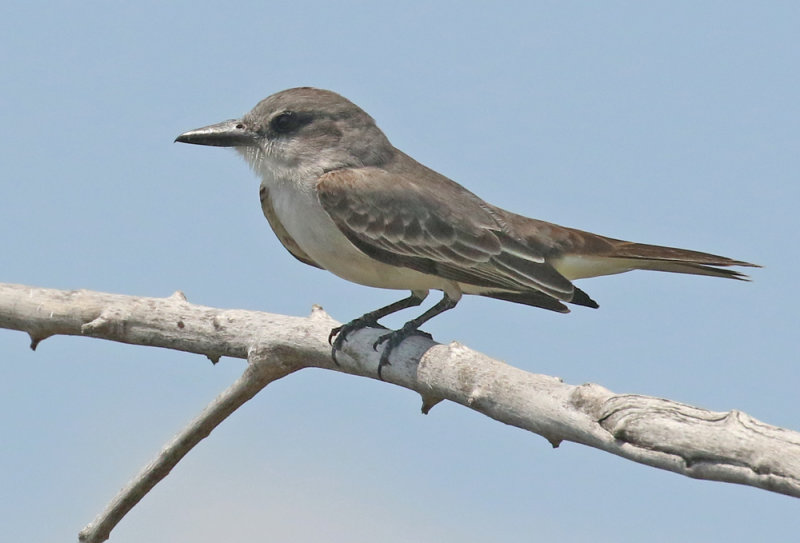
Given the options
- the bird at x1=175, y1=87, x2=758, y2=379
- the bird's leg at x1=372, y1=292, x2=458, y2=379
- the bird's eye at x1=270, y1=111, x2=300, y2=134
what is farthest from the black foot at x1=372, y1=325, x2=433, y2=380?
the bird's eye at x1=270, y1=111, x2=300, y2=134

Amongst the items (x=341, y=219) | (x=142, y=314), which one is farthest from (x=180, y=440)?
(x=341, y=219)

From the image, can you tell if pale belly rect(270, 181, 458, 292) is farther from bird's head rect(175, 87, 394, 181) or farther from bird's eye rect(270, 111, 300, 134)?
bird's eye rect(270, 111, 300, 134)

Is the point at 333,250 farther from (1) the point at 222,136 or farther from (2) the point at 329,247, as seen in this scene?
(1) the point at 222,136

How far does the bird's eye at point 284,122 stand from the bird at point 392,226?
0.01 meters

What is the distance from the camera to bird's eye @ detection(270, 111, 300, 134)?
34.7 feet

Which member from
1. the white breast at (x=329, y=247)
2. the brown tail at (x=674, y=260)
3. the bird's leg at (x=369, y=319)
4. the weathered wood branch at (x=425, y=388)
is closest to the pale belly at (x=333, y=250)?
the white breast at (x=329, y=247)

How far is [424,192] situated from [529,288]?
125 cm

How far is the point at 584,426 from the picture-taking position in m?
7.42

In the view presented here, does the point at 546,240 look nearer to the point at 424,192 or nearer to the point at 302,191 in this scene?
the point at 424,192

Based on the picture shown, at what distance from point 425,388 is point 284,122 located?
3.03 meters

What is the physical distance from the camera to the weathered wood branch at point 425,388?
6.85 m

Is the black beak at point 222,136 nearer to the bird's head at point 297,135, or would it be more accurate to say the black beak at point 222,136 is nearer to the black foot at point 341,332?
the bird's head at point 297,135

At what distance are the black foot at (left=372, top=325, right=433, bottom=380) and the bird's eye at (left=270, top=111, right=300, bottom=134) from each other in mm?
2216

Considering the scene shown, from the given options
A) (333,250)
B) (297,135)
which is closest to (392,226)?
(333,250)
